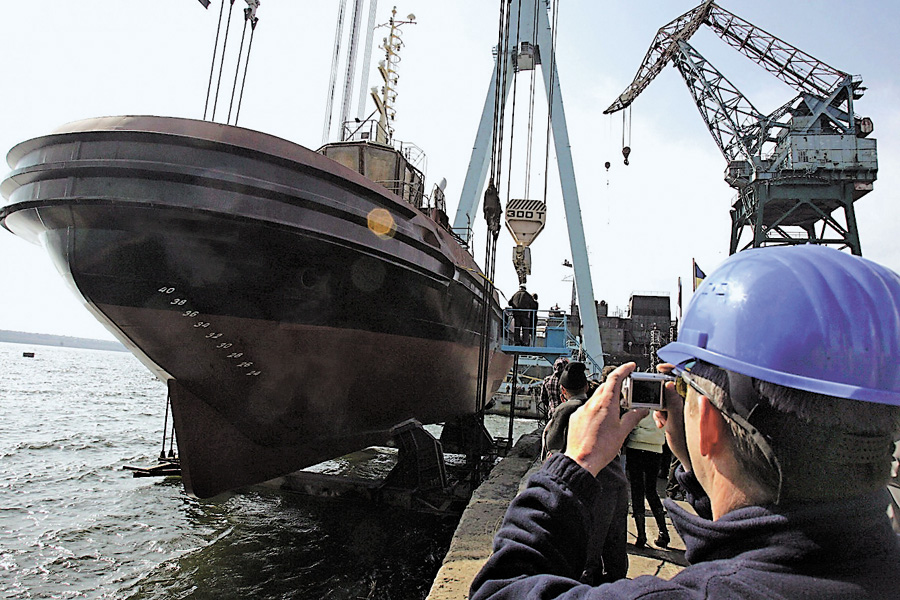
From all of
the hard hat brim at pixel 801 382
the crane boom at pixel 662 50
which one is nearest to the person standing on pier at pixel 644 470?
the hard hat brim at pixel 801 382

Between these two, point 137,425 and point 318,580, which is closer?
point 318,580

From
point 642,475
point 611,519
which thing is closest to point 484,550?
point 642,475

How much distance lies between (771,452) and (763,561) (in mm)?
150

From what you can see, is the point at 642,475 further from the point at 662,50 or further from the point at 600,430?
the point at 662,50

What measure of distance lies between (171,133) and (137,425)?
1388cm

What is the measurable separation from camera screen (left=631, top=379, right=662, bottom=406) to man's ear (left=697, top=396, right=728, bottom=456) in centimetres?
17

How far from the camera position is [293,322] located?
15.6 feet

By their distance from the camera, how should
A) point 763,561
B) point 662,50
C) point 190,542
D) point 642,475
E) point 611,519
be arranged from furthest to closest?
1. point 662,50
2. point 190,542
3. point 642,475
4. point 611,519
5. point 763,561

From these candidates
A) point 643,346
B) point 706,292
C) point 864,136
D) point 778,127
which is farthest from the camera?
point 643,346

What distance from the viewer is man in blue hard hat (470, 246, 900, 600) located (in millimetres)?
664

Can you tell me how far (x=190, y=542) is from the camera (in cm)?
564

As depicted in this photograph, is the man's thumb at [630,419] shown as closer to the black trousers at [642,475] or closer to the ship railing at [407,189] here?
the black trousers at [642,475]

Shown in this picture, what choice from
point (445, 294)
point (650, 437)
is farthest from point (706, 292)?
point (445, 294)

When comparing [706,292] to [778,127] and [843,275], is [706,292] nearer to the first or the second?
[843,275]
